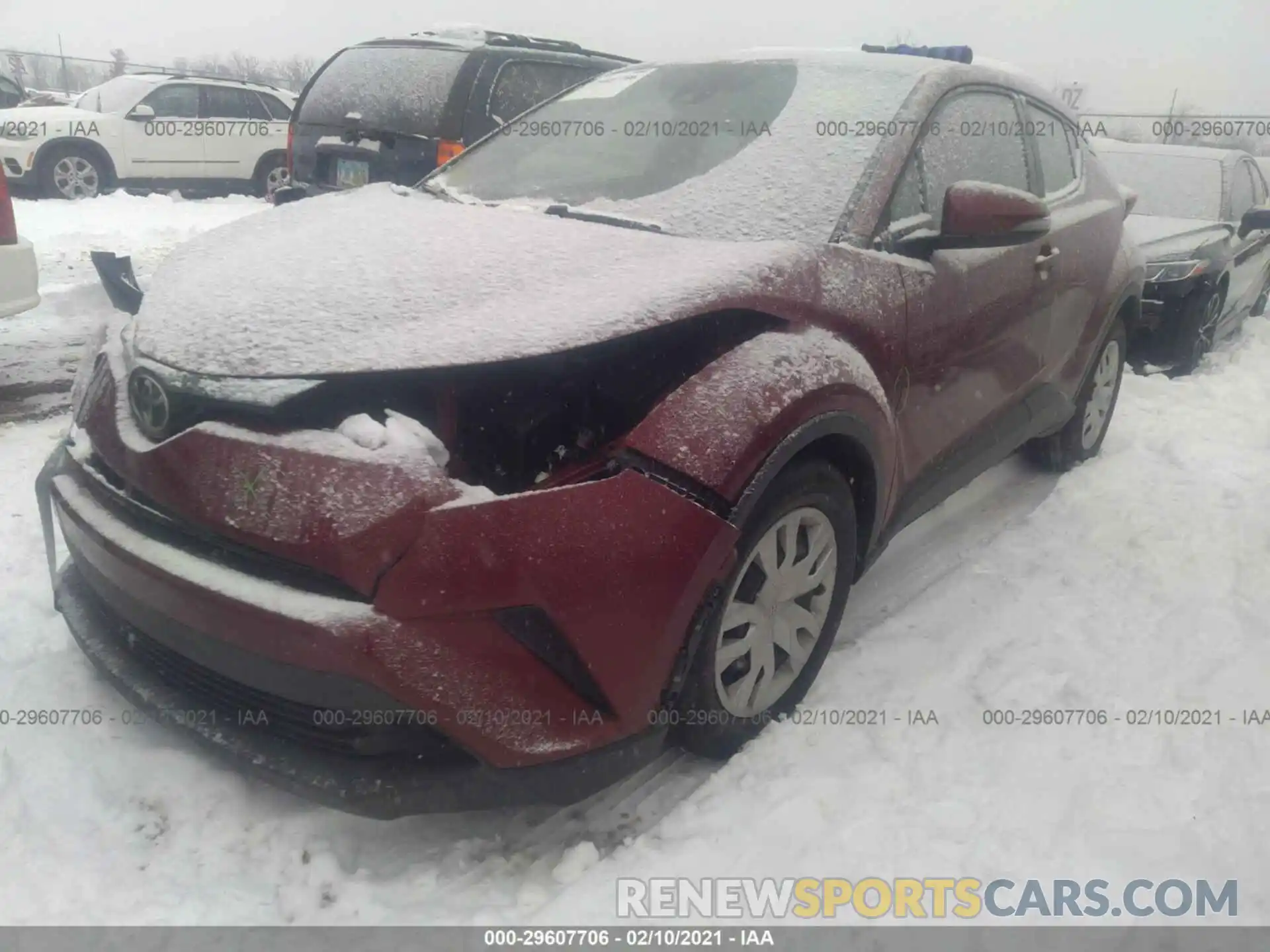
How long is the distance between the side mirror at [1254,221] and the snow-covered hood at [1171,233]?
0.34ft

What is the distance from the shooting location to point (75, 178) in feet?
35.7

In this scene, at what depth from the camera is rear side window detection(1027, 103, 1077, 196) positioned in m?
3.72

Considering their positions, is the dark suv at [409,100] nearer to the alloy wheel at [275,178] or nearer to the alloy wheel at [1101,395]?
the alloy wheel at [1101,395]

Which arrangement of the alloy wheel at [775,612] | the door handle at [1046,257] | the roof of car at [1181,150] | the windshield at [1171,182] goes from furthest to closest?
the roof of car at [1181,150] < the windshield at [1171,182] < the door handle at [1046,257] < the alloy wheel at [775,612]

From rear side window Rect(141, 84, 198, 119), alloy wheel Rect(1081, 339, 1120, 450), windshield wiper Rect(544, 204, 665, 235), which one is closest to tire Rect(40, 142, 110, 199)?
rear side window Rect(141, 84, 198, 119)

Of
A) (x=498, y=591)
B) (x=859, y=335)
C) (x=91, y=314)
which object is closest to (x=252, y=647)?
(x=498, y=591)

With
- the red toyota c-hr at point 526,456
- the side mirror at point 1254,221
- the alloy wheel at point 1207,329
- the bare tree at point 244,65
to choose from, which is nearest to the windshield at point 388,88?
the red toyota c-hr at point 526,456

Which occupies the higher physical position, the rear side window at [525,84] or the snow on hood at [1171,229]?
the rear side window at [525,84]

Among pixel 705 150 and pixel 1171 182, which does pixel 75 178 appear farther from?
pixel 1171 182

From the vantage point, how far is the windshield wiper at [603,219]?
103 inches

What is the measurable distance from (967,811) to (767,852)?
1.71ft

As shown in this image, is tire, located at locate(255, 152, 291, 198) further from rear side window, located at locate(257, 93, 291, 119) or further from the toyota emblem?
the toyota emblem

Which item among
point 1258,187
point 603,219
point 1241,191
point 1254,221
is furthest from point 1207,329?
point 603,219

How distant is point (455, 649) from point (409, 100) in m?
5.37
